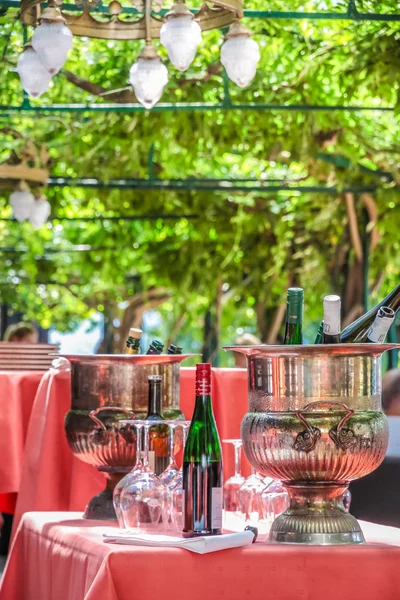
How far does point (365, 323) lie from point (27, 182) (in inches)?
337

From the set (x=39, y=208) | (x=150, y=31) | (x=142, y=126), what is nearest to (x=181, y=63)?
(x=150, y=31)

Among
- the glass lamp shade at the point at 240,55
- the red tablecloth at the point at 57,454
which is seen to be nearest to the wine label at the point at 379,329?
the red tablecloth at the point at 57,454

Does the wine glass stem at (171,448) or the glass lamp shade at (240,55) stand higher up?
the glass lamp shade at (240,55)

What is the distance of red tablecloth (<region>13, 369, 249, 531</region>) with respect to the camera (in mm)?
4090

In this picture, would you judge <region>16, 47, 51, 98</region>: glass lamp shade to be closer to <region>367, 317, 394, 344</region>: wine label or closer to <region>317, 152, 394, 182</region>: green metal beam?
<region>367, 317, 394, 344</region>: wine label

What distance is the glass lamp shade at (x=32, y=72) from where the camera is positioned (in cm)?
662

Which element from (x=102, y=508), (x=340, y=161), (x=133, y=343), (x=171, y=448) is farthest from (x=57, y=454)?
(x=340, y=161)

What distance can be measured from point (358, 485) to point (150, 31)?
2.75 meters

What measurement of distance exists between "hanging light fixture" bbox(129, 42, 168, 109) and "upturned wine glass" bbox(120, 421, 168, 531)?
13.7ft

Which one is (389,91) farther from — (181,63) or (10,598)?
(10,598)

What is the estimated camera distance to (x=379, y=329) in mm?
2750

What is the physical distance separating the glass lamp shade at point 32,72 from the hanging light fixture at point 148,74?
19.6 inches

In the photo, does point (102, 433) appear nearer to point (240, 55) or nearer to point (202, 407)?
point (202, 407)

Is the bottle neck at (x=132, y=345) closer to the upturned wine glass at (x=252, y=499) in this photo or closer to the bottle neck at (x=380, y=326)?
the upturned wine glass at (x=252, y=499)
